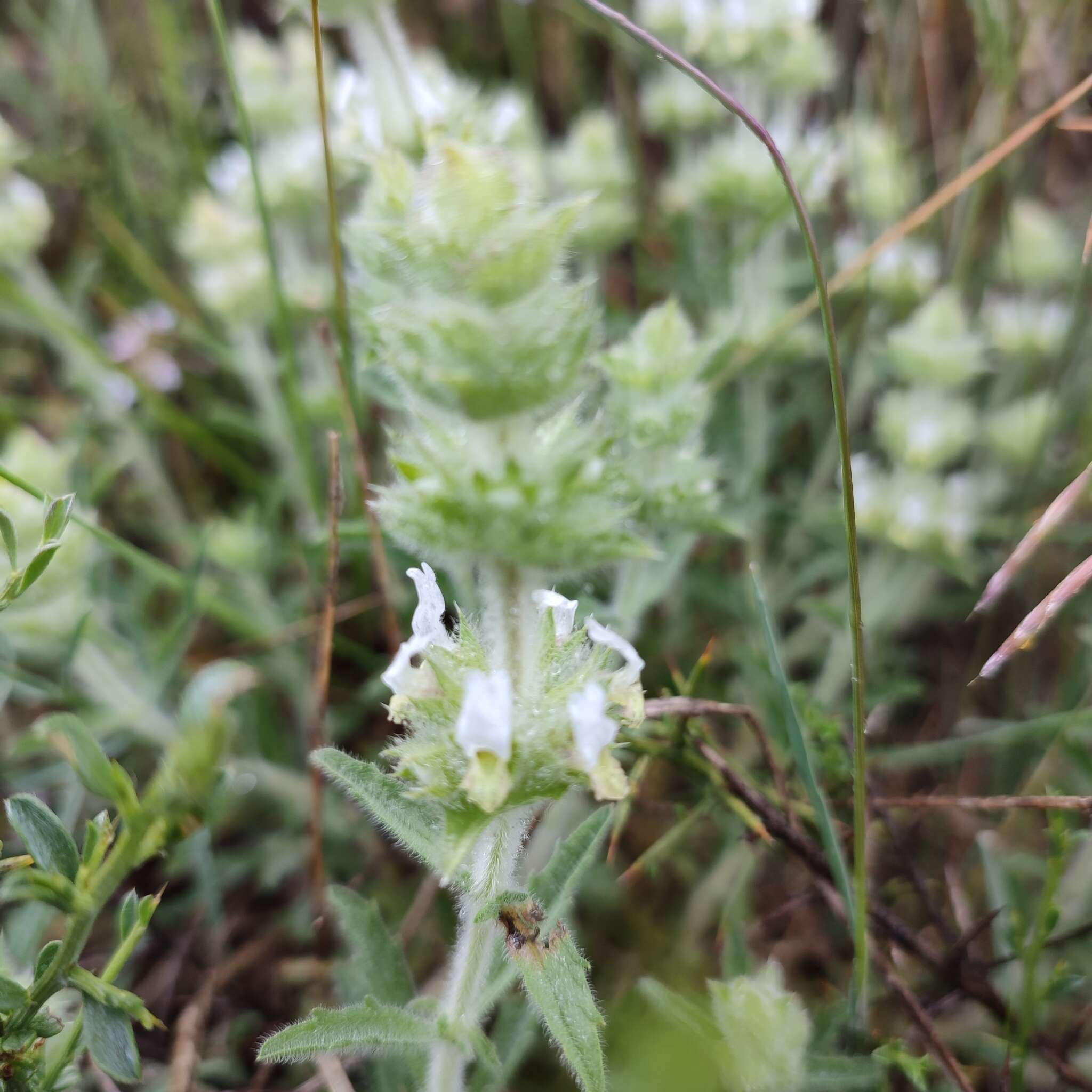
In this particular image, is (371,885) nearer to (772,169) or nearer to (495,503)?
(495,503)

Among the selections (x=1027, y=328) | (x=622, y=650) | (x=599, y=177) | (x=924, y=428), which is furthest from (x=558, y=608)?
(x=1027, y=328)

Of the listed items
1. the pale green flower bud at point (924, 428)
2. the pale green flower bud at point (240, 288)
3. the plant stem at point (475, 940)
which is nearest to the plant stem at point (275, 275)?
the pale green flower bud at point (240, 288)

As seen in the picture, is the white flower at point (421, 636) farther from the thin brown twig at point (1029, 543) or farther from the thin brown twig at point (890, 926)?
the thin brown twig at point (1029, 543)

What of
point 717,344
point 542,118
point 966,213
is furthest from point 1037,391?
point 542,118

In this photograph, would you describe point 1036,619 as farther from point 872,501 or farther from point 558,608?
point 872,501

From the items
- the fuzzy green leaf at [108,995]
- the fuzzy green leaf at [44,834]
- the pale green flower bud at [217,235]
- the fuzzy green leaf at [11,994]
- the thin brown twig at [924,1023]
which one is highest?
the pale green flower bud at [217,235]

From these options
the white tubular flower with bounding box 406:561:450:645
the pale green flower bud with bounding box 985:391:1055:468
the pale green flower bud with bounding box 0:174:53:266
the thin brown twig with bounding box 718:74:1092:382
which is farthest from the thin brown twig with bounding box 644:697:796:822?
the pale green flower bud with bounding box 0:174:53:266
